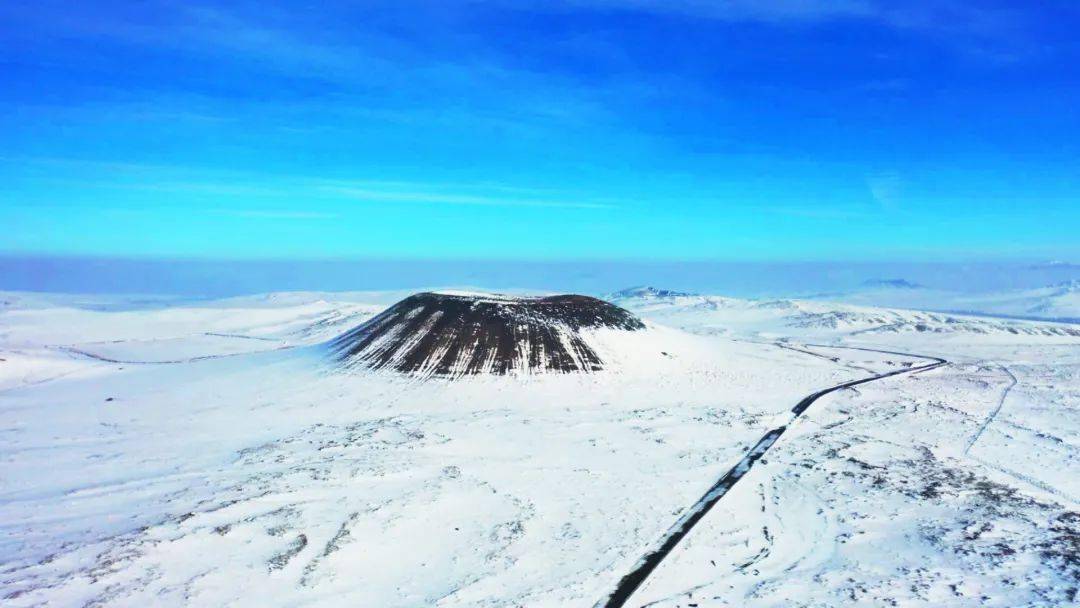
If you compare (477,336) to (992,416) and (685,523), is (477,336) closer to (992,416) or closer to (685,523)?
(685,523)

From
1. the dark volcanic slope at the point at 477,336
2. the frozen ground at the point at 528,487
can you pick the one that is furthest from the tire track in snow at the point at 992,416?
the dark volcanic slope at the point at 477,336

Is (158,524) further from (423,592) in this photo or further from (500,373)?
(500,373)

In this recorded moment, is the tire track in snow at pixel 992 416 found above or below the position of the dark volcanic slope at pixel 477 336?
below

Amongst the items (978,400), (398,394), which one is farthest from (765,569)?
(978,400)

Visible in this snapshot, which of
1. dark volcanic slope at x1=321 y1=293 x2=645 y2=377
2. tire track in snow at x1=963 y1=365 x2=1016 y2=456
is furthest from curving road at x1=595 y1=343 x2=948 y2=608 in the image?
dark volcanic slope at x1=321 y1=293 x2=645 y2=377

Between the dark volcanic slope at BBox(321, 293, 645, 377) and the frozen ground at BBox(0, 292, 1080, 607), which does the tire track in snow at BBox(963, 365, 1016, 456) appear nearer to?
the frozen ground at BBox(0, 292, 1080, 607)

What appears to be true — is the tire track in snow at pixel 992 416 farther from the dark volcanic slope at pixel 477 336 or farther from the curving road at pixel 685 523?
the dark volcanic slope at pixel 477 336
